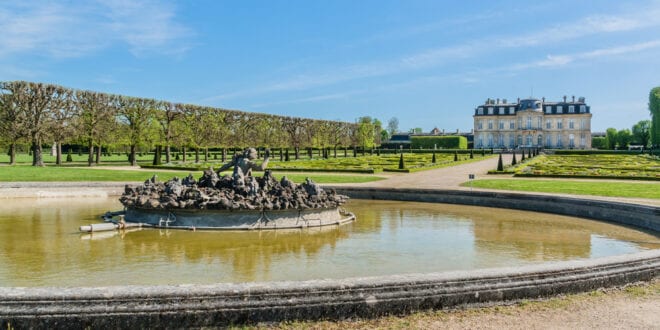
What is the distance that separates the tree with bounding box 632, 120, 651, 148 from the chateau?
11199 mm

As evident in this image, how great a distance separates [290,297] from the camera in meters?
5.82

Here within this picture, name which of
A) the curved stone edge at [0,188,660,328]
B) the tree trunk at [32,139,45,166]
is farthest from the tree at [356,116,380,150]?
the curved stone edge at [0,188,660,328]

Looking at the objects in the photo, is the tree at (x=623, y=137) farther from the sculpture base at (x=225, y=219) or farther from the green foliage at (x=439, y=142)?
the sculpture base at (x=225, y=219)

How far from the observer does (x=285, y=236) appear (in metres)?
11.4

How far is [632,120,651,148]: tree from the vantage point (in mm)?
101375

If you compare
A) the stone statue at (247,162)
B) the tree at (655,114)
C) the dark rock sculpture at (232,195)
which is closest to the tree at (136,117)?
the dark rock sculpture at (232,195)

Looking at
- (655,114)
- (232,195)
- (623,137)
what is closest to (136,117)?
(232,195)

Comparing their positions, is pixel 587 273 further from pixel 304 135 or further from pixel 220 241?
pixel 304 135

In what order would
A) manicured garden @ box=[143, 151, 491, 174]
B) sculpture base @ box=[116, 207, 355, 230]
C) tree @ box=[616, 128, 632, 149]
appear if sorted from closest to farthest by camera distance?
sculpture base @ box=[116, 207, 355, 230] → manicured garden @ box=[143, 151, 491, 174] → tree @ box=[616, 128, 632, 149]

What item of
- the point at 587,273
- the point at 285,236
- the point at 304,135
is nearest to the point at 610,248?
the point at 587,273

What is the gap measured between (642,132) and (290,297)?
121 metres

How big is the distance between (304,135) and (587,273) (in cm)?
5199

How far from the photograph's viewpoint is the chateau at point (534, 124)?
101m

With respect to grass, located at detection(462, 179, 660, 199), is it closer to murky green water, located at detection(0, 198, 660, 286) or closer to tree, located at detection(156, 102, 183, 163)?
murky green water, located at detection(0, 198, 660, 286)
